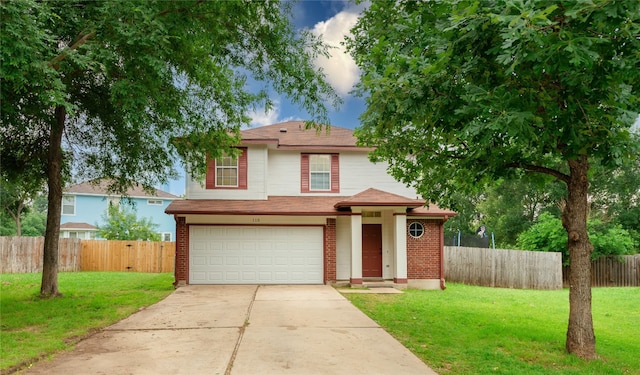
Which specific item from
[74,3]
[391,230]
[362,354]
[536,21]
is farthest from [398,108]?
[391,230]

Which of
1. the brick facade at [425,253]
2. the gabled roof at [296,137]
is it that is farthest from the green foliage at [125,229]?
the brick facade at [425,253]

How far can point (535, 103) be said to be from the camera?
5441 millimetres

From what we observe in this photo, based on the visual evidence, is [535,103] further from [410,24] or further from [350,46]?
[350,46]

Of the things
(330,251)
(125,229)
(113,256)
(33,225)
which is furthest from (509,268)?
(33,225)

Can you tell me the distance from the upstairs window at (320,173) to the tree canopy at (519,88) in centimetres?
814

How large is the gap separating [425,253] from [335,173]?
417cm

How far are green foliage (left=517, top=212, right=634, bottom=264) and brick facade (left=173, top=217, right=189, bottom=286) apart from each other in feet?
51.7

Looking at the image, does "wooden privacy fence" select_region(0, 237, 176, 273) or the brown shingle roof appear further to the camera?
"wooden privacy fence" select_region(0, 237, 176, 273)

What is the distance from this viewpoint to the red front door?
15.8 meters

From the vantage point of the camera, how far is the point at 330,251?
15.2m

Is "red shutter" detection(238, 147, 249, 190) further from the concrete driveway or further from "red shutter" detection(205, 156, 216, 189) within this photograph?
the concrete driveway

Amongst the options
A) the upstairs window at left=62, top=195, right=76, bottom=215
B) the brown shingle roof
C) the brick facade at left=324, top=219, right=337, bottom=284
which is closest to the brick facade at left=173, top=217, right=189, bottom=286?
the brown shingle roof

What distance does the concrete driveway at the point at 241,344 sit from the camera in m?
5.64

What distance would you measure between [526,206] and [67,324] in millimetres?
28540
